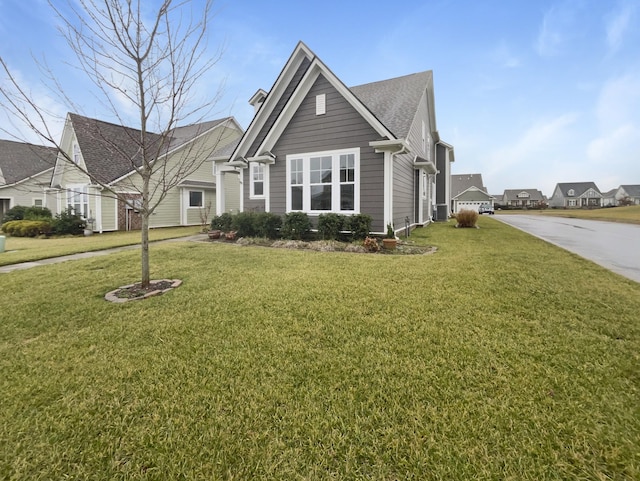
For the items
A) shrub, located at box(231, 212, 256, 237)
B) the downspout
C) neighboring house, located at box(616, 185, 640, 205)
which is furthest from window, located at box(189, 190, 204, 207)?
neighboring house, located at box(616, 185, 640, 205)

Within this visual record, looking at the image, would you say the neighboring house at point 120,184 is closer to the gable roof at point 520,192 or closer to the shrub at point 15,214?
the shrub at point 15,214

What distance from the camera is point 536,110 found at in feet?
71.4

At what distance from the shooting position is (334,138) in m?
11.1

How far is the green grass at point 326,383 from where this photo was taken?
191cm

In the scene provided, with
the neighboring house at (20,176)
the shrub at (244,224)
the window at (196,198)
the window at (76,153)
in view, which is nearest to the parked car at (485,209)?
the window at (196,198)

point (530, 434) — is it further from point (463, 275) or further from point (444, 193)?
point (444, 193)

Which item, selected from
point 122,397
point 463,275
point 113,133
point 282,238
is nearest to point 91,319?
point 122,397

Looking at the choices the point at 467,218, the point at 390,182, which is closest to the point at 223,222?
the point at 390,182

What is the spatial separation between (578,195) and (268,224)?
106 metres

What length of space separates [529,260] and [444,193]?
1660 centimetres

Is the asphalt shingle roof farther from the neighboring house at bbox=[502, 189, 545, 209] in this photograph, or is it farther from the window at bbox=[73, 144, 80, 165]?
the neighboring house at bbox=[502, 189, 545, 209]

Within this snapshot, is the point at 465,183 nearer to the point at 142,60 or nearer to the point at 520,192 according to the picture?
the point at 520,192

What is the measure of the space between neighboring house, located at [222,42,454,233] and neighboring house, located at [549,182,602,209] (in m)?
96.1

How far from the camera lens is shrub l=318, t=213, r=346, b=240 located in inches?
418
